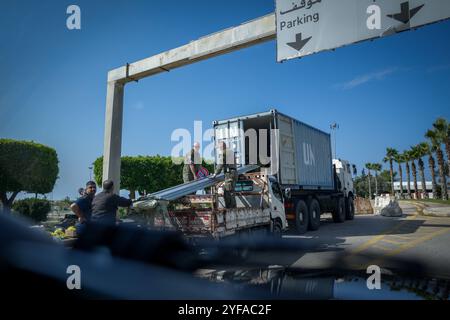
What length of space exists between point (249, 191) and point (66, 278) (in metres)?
7.86

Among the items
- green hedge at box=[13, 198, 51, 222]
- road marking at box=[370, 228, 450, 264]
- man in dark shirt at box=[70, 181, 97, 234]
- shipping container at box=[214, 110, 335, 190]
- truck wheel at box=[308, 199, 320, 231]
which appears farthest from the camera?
green hedge at box=[13, 198, 51, 222]

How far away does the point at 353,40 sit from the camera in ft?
24.2

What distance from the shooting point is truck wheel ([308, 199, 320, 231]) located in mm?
13047

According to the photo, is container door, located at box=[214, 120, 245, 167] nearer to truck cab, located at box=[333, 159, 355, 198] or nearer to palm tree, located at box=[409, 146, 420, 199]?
truck cab, located at box=[333, 159, 355, 198]

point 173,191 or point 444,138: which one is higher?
point 444,138

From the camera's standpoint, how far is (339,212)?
1653cm

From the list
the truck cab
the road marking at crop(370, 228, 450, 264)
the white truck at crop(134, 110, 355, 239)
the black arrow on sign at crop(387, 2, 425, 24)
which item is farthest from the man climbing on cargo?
the truck cab

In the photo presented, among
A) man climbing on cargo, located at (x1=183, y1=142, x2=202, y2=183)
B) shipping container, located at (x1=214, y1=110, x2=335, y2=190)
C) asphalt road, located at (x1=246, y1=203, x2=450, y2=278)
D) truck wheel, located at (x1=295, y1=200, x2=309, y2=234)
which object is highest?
shipping container, located at (x1=214, y1=110, x2=335, y2=190)

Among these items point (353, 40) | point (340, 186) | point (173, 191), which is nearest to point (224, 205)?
point (173, 191)

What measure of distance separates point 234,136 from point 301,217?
3.95 metres

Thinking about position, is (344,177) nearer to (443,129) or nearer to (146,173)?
(146,173)

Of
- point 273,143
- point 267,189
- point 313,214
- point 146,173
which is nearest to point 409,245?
point 267,189

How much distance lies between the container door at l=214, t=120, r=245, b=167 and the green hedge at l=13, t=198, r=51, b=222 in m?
14.5

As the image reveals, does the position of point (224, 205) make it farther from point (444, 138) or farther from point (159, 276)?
point (444, 138)
